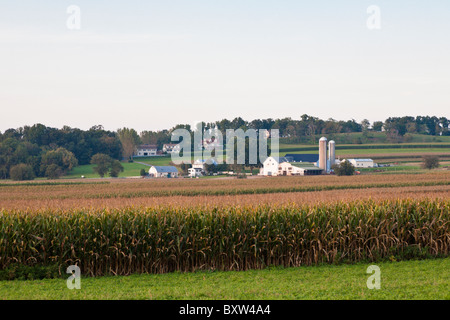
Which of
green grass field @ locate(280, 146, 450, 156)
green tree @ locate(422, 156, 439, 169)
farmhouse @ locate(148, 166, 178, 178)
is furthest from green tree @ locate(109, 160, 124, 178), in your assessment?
green tree @ locate(422, 156, 439, 169)

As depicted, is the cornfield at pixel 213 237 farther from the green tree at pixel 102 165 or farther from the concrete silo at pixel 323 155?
the green tree at pixel 102 165

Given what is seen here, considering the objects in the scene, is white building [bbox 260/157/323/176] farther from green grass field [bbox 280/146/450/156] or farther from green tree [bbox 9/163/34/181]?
green tree [bbox 9/163/34/181]

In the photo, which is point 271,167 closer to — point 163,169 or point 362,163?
point 163,169

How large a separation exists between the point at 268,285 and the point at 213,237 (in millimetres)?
3996

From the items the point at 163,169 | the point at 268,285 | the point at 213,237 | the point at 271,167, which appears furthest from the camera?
the point at 163,169

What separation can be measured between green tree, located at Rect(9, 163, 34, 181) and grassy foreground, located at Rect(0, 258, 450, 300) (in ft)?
375

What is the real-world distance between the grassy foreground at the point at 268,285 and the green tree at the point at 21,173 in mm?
114225

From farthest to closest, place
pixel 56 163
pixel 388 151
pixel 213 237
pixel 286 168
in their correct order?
pixel 388 151, pixel 56 163, pixel 286 168, pixel 213 237

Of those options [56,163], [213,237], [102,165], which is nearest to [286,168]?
[102,165]

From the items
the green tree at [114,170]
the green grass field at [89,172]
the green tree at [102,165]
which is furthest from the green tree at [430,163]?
the green tree at [102,165]

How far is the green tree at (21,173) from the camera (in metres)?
121

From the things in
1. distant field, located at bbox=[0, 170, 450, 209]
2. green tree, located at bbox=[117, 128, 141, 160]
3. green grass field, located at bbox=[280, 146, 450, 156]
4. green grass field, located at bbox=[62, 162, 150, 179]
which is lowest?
green grass field, located at bbox=[62, 162, 150, 179]

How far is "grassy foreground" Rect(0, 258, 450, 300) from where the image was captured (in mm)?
11508

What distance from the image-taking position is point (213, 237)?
54.9 ft
